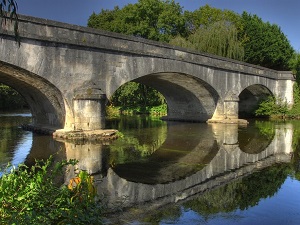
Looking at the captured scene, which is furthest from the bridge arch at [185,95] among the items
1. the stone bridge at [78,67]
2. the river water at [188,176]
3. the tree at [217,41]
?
the tree at [217,41]

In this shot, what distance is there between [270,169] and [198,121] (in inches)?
564

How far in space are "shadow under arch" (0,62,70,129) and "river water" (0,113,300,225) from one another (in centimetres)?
139

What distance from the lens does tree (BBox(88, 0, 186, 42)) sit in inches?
1416

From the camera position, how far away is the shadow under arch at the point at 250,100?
1090 inches

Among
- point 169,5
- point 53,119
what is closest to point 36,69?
point 53,119

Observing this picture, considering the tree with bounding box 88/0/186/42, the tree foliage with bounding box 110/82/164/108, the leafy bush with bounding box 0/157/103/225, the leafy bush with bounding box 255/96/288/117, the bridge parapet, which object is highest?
the tree with bounding box 88/0/186/42

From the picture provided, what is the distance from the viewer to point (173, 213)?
511 cm

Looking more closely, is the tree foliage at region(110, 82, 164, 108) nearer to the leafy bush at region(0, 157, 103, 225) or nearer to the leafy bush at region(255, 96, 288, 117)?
the leafy bush at region(255, 96, 288, 117)

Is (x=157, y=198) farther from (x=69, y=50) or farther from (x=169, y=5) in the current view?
(x=169, y=5)

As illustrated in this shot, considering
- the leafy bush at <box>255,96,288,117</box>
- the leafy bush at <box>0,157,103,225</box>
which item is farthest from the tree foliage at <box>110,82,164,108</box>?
the leafy bush at <box>0,157,103,225</box>

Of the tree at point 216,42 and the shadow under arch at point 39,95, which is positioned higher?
the tree at point 216,42

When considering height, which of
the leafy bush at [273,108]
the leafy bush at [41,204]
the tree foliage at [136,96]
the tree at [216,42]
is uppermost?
the tree at [216,42]

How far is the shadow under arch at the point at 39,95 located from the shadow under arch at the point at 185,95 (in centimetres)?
559

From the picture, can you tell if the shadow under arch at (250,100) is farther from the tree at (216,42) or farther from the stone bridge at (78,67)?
the stone bridge at (78,67)
